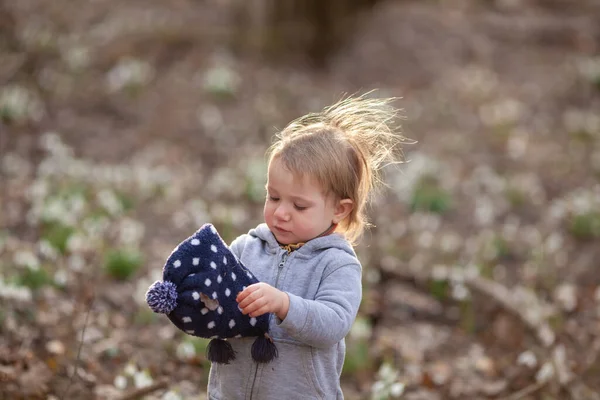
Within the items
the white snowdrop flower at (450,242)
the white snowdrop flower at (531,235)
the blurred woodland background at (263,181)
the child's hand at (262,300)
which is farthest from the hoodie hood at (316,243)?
the white snowdrop flower at (531,235)

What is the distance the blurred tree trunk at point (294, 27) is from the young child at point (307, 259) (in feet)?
25.3

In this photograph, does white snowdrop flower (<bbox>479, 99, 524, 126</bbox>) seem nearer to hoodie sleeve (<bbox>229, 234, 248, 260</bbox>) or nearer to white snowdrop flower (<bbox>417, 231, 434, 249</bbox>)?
white snowdrop flower (<bbox>417, 231, 434, 249</bbox>)

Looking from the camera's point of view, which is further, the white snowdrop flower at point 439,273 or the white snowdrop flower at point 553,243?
the white snowdrop flower at point 553,243

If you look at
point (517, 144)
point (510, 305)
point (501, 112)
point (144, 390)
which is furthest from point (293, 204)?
point (501, 112)

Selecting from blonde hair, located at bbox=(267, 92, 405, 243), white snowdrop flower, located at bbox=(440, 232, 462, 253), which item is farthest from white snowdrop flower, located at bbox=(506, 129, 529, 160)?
blonde hair, located at bbox=(267, 92, 405, 243)

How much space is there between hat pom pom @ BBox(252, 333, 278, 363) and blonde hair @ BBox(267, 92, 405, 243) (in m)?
0.47

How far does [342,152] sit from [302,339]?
0.58 m

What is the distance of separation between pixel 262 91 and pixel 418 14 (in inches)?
188

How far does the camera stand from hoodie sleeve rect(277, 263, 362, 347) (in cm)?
202

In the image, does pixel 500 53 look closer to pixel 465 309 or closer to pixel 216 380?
pixel 465 309

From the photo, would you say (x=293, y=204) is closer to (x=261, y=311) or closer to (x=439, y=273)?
(x=261, y=311)

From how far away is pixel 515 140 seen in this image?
8195mm

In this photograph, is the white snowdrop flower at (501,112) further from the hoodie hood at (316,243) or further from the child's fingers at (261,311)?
the child's fingers at (261,311)

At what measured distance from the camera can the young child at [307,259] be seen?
7.09 feet
